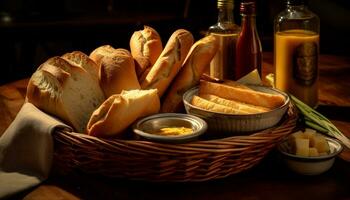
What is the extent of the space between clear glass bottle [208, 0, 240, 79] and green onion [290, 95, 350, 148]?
25 centimetres

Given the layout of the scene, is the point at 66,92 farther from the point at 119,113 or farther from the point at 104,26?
the point at 104,26

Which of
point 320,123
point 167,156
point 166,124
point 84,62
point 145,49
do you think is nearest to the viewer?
point 167,156

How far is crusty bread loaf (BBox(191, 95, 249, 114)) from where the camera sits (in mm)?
975

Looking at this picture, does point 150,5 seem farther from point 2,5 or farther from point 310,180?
point 310,180

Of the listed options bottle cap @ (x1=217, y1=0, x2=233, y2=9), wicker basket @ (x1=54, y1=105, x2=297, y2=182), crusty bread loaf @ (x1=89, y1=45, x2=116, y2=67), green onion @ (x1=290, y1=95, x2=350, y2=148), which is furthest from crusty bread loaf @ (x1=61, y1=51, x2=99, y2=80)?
green onion @ (x1=290, y1=95, x2=350, y2=148)

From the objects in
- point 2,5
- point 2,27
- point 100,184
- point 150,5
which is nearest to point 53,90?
point 100,184

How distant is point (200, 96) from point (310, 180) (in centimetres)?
31

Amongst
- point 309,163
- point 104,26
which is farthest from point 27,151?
point 104,26

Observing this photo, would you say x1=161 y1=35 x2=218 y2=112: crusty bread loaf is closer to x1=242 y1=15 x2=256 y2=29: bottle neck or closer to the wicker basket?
x1=242 y1=15 x2=256 y2=29: bottle neck

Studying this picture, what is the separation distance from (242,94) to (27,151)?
0.48 metres

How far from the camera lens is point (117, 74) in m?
1.10

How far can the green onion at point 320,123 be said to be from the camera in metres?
1.03

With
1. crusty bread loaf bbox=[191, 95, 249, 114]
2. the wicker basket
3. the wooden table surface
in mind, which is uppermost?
crusty bread loaf bbox=[191, 95, 249, 114]

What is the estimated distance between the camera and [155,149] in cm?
83
